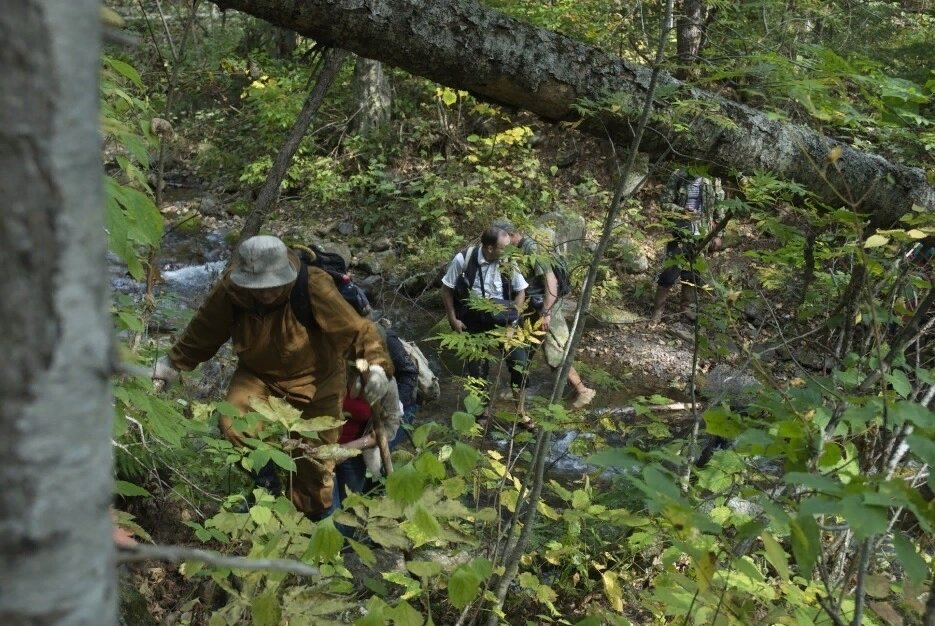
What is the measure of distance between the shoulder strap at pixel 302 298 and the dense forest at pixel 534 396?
0.58 metres

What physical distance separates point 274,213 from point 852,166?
9.25 m

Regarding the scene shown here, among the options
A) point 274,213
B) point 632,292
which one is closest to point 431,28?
point 632,292

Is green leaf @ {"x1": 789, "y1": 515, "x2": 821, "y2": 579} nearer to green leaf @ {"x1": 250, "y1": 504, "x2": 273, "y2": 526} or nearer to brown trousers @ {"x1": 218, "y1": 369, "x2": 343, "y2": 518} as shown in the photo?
green leaf @ {"x1": 250, "y1": 504, "x2": 273, "y2": 526}

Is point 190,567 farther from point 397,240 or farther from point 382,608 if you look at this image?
point 397,240

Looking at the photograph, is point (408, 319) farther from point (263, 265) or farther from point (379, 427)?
point (263, 265)

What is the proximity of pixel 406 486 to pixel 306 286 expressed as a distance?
225cm

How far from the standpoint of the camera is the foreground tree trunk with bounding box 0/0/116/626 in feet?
1.77

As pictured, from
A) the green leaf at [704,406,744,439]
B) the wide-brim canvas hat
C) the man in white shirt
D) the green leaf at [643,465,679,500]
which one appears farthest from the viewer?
the man in white shirt

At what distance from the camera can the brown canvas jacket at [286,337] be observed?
3926 millimetres

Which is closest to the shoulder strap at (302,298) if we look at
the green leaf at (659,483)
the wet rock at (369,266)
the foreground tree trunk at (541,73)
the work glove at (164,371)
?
the work glove at (164,371)

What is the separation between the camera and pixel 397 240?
36.0 feet

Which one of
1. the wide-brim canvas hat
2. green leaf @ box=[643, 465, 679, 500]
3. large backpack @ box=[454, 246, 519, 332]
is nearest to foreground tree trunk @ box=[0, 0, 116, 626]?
green leaf @ box=[643, 465, 679, 500]

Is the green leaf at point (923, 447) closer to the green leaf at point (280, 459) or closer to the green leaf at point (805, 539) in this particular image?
the green leaf at point (805, 539)

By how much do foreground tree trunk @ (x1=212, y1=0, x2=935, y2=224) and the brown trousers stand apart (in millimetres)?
2002
